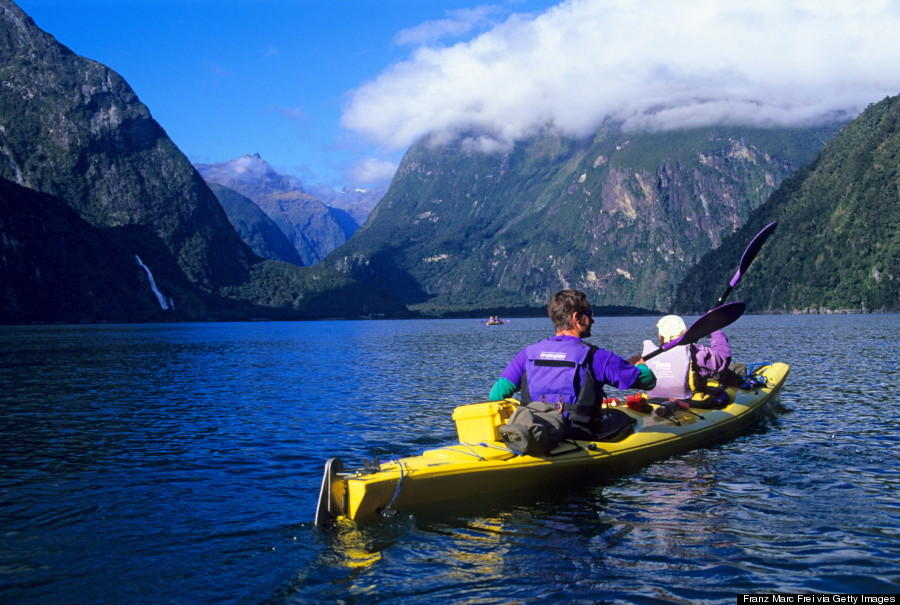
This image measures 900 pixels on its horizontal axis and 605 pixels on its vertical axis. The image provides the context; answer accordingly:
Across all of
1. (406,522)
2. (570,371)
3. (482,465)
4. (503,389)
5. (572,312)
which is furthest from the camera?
(503,389)

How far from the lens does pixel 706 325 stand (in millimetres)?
15438

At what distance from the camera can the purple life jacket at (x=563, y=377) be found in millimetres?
10781

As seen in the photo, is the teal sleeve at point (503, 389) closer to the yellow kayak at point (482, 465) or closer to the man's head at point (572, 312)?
the yellow kayak at point (482, 465)

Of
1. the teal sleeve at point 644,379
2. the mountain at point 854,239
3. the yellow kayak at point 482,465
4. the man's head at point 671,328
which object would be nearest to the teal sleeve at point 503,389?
the yellow kayak at point 482,465

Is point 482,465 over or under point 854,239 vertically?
under

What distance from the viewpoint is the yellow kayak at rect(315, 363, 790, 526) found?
938 centimetres

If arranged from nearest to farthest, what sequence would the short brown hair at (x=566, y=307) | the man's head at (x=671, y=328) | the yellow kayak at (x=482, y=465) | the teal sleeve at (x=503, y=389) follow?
the yellow kayak at (x=482, y=465)
the short brown hair at (x=566, y=307)
the teal sleeve at (x=503, y=389)
the man's head at (x=671, y=328)

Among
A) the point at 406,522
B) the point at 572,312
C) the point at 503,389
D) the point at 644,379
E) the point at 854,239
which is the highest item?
the point at 854,239

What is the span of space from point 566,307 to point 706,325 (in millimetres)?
6145

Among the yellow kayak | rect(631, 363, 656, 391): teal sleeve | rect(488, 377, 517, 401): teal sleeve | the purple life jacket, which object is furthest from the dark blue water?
rect(631, 363, 656, 391): teal sleeve

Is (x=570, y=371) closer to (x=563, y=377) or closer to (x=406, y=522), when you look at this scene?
(x=563, y=377)

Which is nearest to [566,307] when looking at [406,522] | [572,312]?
[572,312]

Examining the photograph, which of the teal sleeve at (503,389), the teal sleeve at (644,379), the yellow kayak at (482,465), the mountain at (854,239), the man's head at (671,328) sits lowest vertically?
the yellow kayak at (482,465)

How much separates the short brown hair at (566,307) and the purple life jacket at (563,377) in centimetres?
28
